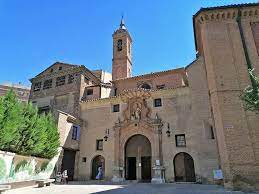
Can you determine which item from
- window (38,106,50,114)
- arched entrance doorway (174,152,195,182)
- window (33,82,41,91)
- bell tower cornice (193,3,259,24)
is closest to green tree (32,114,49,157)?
window (38,106,50,114)

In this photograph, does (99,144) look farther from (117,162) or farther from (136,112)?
(136,112)

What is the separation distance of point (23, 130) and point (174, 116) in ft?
39.8

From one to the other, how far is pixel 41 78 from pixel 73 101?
6.65 m

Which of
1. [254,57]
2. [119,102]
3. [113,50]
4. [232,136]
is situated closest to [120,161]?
[119,102]

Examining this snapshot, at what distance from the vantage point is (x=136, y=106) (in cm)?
2148

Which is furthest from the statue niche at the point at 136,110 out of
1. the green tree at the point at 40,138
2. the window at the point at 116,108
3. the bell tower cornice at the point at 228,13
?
the bell tower cornice at the point at 228,13

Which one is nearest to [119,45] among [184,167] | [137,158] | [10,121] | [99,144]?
[99,144]

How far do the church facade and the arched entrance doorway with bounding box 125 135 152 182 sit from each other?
0.29 ft

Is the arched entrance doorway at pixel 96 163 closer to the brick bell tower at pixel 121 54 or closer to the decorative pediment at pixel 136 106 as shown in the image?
the decorative pediment at pixel 136 106

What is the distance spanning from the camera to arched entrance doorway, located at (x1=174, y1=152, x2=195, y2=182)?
18.4m

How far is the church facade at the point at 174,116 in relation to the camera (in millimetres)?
13359

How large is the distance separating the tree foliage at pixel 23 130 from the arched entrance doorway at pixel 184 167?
1023 centimetres

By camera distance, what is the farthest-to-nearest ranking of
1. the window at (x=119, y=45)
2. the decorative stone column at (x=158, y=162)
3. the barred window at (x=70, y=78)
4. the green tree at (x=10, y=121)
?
the window at (x=119, y=45)
the barred window at (x=70, y=78)
the decorative stone column at (x=158, y=162)
the green tree at (x=10, y=121)

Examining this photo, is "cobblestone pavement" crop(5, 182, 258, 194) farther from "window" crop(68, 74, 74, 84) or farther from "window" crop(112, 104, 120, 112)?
"window" crop(68, 74, 74, 84)
